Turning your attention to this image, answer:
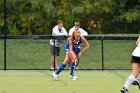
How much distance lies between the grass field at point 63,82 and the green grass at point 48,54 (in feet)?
7.41

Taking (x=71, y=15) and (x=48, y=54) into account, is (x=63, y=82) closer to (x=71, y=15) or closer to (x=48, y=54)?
(x=48, y=54)

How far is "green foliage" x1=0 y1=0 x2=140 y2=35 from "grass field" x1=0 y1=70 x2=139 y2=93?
49.5ft

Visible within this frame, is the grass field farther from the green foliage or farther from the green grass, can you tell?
the green foliage

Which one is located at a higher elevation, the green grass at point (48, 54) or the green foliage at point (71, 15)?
the green foliage at point (71, 15)

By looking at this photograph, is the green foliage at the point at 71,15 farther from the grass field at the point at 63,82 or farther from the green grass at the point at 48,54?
the grass field at the point at 63,82

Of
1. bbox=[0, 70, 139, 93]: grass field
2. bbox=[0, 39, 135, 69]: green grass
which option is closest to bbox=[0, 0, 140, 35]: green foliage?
bbox=[0, 39, 135, 69]: green grass

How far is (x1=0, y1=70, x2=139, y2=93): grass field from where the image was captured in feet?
53.0

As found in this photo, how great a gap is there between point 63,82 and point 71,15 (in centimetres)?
1927

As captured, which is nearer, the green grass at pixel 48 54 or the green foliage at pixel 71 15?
the green grass at pixel 48 54

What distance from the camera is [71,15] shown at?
37.4m

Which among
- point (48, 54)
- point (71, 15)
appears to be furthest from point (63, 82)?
point (71, 15)

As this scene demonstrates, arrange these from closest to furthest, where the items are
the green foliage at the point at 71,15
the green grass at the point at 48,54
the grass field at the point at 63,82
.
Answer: the grass field at the point at 63,82, the green grass at the point at 48,54, the green foliage at the point at 71,15

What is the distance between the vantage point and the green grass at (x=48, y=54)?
24812 millimetres

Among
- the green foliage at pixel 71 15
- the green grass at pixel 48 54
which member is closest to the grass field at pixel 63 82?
the green grass at pixel 48 54
